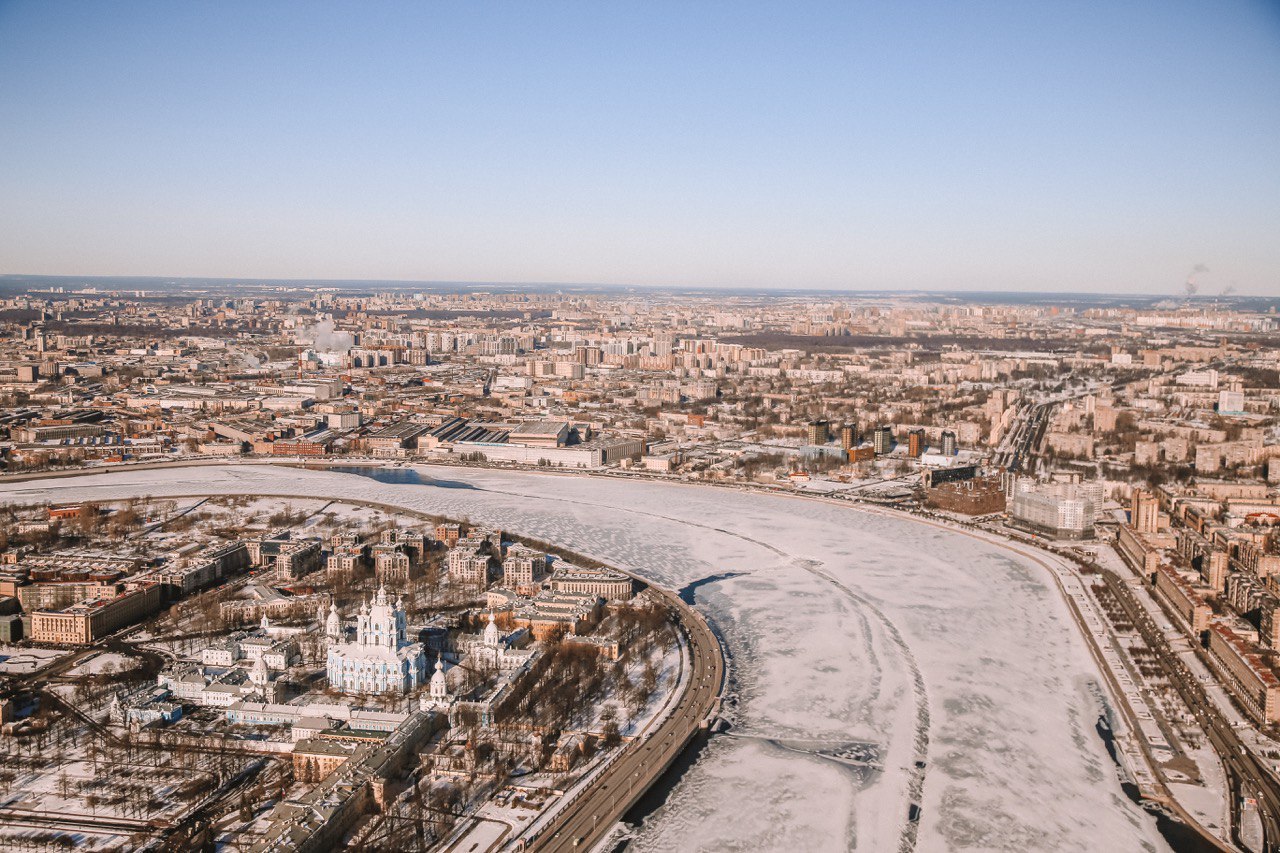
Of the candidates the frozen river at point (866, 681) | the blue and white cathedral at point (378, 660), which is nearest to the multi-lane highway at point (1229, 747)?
the frozen river at point (866, 681)

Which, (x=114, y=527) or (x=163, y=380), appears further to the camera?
(x=163, y=380)

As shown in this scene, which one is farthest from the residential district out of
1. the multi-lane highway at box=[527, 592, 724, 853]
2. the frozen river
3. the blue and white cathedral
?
the frozen river

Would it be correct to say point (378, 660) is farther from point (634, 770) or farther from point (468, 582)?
point (468, 582)

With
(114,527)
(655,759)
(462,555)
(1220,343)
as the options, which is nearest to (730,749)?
(655,759)

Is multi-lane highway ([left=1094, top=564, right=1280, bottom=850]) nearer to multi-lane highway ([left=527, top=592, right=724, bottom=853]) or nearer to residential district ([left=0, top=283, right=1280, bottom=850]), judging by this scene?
residential district ([left=0, top=283, right=1280, bottom=850])

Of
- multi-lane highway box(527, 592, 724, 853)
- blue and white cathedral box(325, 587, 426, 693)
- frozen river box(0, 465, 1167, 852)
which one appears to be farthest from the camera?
blue and white cathedral box(325, 587, 426, 693)

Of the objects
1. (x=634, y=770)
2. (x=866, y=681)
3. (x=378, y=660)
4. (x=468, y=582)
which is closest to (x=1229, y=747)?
(x=866, y=681)

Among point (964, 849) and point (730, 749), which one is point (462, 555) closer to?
point (730, 749)
